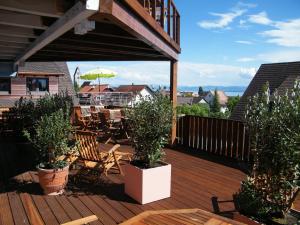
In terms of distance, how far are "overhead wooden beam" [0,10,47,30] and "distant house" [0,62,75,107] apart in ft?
51.2

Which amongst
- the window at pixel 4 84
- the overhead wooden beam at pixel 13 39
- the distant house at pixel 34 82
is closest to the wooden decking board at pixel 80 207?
the overhead wooden beam at pixel 13 39

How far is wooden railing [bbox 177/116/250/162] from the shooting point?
7070mm

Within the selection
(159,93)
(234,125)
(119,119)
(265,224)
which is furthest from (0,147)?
Answer: (265,224)

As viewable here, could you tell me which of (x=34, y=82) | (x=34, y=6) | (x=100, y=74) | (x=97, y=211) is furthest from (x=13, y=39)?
(x=34, y=82)

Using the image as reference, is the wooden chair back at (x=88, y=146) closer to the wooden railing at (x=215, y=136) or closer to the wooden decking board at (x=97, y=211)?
the wooden decking board at (x=97, y=211)

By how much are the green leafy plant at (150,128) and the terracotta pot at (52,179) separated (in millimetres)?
1213

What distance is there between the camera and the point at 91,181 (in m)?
5.43

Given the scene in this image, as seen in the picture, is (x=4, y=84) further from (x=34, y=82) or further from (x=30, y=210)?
(x=30, y=210)

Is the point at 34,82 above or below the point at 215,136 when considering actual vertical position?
above

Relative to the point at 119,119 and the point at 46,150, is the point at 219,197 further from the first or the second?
the point at 119,119

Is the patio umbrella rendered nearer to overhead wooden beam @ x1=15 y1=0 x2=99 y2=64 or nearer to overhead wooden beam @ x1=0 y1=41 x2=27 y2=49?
overhead wooden beam @ x1=0 y1=41 x2=27 y2=49

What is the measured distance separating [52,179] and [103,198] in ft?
2.76

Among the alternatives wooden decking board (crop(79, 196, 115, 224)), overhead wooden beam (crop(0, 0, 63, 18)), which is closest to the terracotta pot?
wooden decking board (crop(79, 196, 115, 224))

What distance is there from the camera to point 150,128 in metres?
4.62
